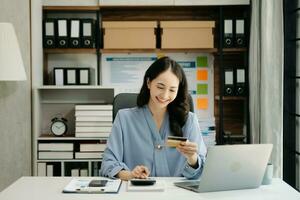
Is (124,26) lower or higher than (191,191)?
higher

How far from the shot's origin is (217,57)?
407 cm

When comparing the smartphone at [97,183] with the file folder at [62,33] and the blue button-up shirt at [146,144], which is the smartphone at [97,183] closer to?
the blue button-up shirt at [146,144]

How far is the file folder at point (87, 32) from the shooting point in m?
3.85

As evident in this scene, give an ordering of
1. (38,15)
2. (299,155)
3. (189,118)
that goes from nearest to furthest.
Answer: (189,118)
(299,155)
(38,15)

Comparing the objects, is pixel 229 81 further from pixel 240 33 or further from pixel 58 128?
pixel 58 128

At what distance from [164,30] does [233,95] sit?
33.5 inches

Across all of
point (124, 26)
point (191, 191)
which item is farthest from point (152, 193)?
point (124, 26)

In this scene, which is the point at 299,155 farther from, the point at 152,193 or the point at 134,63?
the point at 152,193

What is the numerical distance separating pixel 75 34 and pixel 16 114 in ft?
3.13

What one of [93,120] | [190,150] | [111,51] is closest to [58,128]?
[93,120]

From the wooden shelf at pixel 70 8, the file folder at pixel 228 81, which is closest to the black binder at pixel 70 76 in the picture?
the wooden shelf at pixel 70 8

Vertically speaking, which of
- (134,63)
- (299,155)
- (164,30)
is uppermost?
(164,30)

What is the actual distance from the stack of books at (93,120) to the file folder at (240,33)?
50.5 inches

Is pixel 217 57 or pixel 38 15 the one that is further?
pixel 217 57
